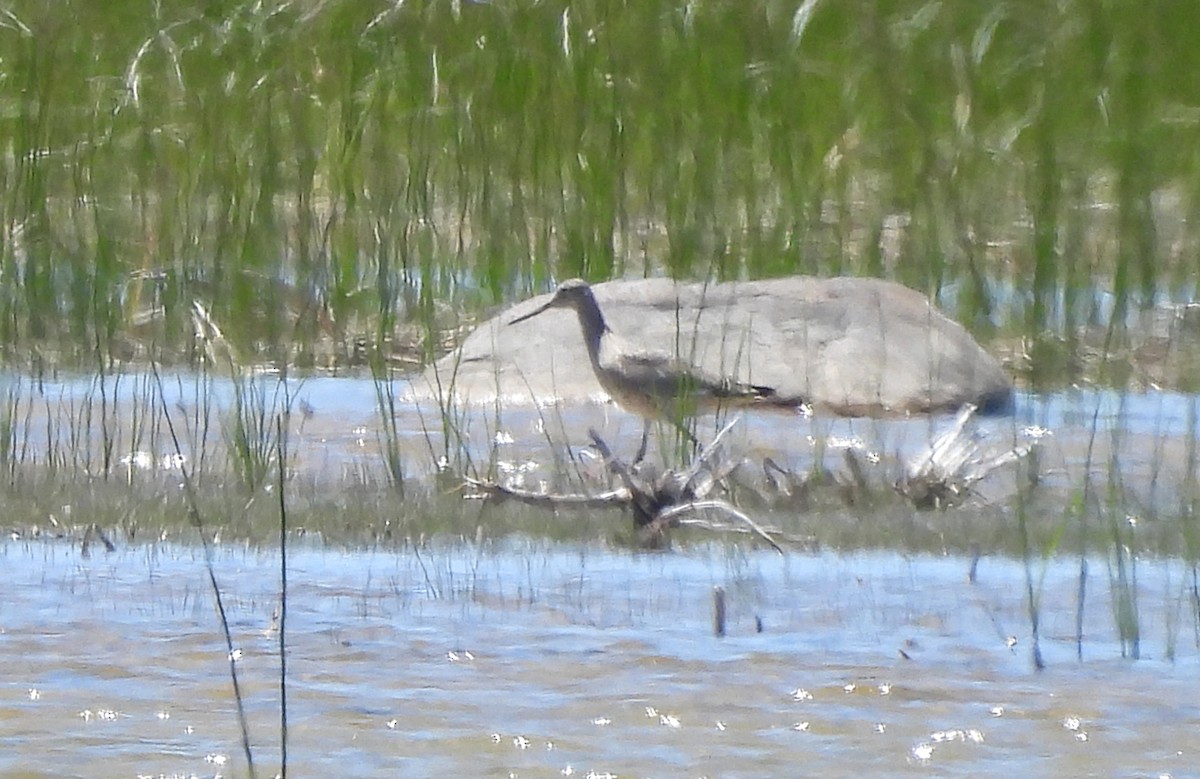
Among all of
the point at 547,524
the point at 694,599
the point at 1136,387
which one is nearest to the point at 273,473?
the point at 547,524

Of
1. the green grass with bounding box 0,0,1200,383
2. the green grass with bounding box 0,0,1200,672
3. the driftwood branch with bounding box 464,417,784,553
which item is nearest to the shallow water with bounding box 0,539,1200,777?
the driftwood branch with bounding box 464,417,784,553

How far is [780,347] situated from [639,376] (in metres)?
0.53

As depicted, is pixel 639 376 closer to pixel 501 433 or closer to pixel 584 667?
pixel 501 433

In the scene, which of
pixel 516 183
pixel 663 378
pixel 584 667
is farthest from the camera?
pixel 516 183

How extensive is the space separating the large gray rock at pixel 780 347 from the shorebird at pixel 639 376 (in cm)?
7

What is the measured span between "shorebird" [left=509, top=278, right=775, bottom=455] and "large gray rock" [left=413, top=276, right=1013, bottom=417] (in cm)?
7

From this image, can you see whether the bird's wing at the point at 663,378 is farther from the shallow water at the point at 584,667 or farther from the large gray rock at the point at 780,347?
the shallow water at the point at 584,667

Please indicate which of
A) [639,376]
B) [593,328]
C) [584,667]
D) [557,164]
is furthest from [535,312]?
[584,667]

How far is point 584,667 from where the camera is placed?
117 inches

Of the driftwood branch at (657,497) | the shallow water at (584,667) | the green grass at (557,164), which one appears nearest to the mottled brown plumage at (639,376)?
the green grass at (557,164)

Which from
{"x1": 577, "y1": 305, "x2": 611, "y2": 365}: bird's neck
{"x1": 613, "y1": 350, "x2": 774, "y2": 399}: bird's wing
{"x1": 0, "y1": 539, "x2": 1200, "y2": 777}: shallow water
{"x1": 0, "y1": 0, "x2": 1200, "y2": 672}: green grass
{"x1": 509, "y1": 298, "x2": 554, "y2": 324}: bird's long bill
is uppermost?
{"x1": 0, "y1": 0, "x2": 1200, "y2": 672}: green grass

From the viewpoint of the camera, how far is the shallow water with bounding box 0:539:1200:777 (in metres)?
2.62

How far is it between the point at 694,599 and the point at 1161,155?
414 centimetres

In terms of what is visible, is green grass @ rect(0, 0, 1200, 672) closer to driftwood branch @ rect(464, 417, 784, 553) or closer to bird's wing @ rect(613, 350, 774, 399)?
driftwood branch @ rect(464, 417, 784, 553)
